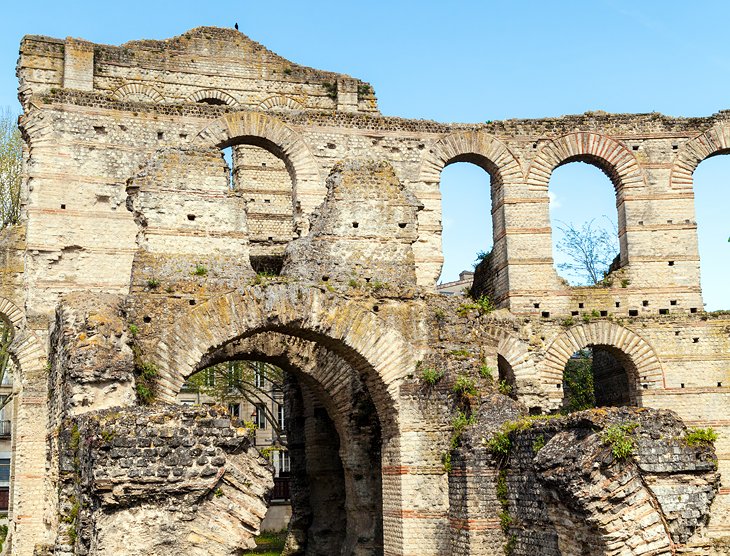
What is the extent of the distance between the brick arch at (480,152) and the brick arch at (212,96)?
205 inches

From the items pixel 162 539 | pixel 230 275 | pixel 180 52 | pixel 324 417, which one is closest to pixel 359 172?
pixel 230 275

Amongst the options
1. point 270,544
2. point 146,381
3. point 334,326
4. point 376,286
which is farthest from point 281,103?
point 146,381

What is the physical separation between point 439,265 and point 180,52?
7918mm

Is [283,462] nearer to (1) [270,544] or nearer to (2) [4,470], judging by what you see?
(2) [4,470]

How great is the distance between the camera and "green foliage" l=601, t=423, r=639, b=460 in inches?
310

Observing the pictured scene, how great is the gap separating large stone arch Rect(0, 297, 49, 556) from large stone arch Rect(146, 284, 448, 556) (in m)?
6.92

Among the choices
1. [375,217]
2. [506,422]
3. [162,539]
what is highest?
[375,217]

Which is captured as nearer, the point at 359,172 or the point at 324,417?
the point at 359,172

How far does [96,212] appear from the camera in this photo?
56.0 ft

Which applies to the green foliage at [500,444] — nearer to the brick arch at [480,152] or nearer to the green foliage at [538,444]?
the green foliage at [538,444]

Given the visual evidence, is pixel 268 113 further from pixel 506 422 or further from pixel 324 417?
pixel 506 422

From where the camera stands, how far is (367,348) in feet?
36.4

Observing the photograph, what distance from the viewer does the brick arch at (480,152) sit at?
1897 cm

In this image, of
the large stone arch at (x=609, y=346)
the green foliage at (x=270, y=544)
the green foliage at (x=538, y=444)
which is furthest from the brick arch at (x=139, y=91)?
the green foliage at (x=538, y=444)
